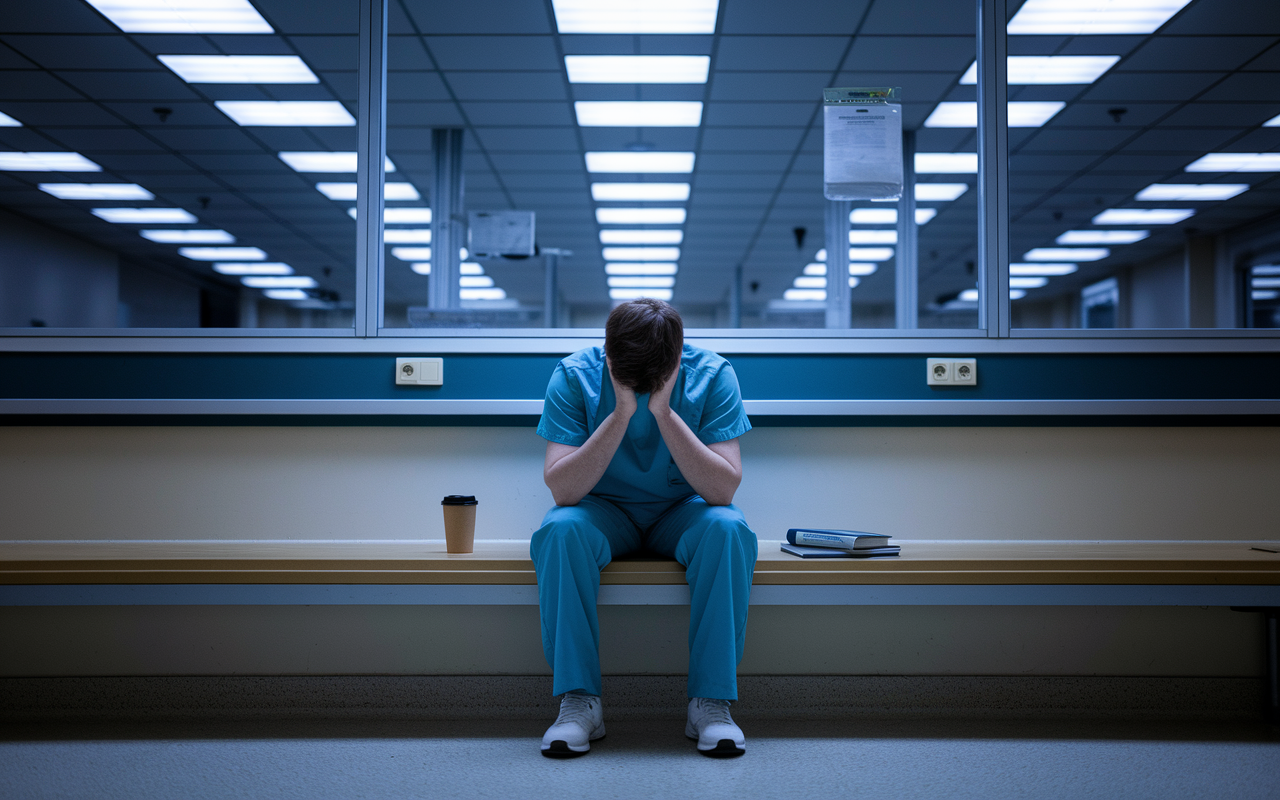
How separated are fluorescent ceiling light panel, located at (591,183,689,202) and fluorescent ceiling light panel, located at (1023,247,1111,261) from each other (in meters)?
6.10

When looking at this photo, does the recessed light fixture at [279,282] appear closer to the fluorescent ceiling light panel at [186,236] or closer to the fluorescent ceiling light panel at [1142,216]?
the fluorescent ceiling light panel at [186,236]

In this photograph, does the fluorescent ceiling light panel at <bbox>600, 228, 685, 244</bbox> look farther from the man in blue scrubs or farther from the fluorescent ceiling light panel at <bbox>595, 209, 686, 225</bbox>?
the man in blue scrubs

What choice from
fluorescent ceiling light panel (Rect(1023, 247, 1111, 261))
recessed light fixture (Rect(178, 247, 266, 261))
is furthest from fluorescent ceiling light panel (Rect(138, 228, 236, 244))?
fluorescent ceiling light panel (Rect(1023, 247, 1111, 261))

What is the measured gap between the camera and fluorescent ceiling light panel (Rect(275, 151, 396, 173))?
7.16 meters

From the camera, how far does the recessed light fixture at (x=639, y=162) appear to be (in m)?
7.07

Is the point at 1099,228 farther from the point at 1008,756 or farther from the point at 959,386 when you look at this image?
the point at 1008,756

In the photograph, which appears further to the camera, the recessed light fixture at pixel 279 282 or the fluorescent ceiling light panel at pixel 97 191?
the recessed light fixture at pixel 279 282

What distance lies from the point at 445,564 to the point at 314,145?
626 centimetres

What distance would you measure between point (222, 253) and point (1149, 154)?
11.9m

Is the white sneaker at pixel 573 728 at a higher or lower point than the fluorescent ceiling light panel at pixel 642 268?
lower

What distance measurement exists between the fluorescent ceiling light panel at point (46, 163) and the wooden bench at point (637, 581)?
25.1ft

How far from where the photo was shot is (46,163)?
7.85 m

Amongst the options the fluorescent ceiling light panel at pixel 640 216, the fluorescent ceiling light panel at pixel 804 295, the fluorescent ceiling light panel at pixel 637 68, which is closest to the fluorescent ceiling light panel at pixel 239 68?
the fluorescent ceiling light panel at pixel 637 68

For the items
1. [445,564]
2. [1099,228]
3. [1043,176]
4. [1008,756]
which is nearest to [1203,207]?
[1099,228]
